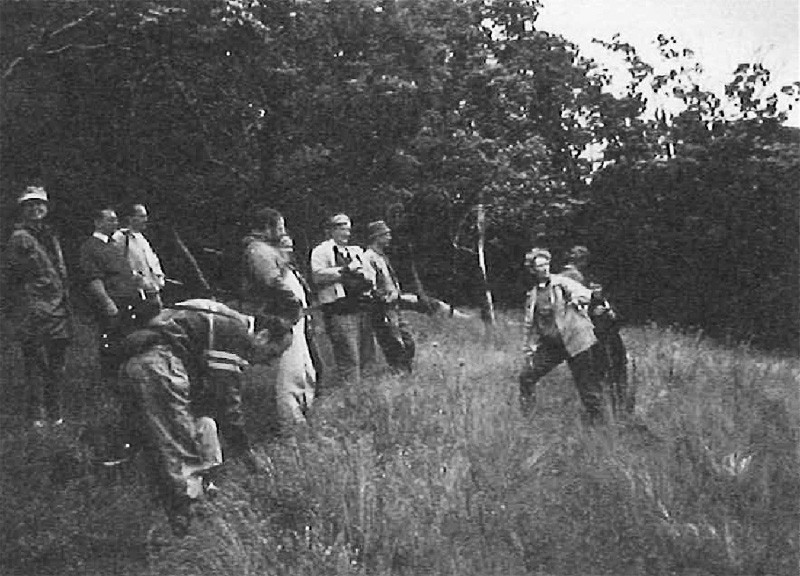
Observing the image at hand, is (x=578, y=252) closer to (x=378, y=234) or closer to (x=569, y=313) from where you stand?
(x=569, y=313)

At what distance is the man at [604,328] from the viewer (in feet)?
21.8

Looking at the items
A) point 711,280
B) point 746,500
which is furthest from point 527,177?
point 746,500

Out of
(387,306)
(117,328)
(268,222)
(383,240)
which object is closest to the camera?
(117,328)

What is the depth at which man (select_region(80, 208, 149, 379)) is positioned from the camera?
6.44 m

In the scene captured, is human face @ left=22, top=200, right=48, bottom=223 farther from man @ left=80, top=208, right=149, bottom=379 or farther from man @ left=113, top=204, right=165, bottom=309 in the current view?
man @ left=113, top=204, right=165, bottom=309

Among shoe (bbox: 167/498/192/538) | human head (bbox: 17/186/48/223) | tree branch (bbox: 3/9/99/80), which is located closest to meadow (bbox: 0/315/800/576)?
shoe (bbox: 167/498/192/538)

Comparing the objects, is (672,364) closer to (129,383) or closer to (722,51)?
(722,51)

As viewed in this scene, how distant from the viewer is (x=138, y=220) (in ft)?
21.7

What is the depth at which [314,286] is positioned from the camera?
22.6 feet

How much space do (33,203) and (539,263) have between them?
274 centimetres

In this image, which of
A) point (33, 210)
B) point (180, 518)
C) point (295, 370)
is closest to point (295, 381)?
point (295, 370)

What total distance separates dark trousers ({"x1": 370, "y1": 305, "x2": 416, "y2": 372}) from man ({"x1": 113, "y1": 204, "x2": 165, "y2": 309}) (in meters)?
1.25

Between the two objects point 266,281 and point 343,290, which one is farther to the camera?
point 343,290

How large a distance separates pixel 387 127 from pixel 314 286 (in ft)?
3.25
